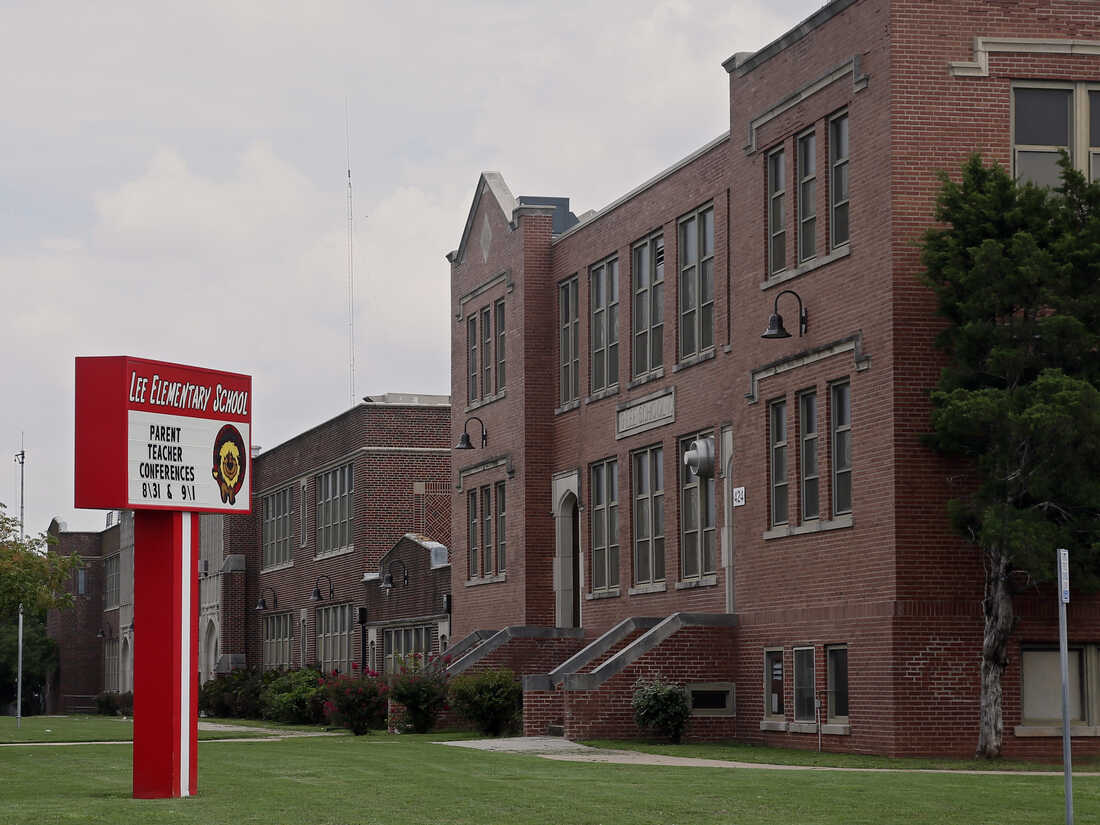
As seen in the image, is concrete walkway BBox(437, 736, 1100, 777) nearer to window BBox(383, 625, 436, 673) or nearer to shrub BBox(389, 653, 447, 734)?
shrub BBox(389, 653, 447, 734)

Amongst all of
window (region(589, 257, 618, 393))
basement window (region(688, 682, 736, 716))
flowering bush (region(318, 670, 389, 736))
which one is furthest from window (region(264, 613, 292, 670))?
basement window (region(688, 682, 736, 716))

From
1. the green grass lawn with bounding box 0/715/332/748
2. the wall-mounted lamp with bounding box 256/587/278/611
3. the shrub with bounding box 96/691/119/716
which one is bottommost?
the shrub with bounding box 96/691/119/716

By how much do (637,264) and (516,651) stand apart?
8029 millimetres

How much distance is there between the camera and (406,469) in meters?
53.5

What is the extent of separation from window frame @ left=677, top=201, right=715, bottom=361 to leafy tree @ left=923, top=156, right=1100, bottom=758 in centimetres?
844

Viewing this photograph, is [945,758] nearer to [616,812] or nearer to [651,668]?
[651,668]

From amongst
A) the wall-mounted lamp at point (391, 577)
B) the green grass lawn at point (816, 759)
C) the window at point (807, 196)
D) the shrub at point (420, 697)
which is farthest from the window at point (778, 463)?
the wall-mounted lamp at point (391, 577)

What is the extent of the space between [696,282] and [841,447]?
7.09m

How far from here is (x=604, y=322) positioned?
3781 centimetres

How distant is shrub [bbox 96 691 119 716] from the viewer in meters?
80.9

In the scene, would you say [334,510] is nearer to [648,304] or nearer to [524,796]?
[648,304]

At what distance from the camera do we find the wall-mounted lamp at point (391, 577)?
49125mm

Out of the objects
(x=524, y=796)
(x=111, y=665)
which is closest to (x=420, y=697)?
(x=524, y=796)

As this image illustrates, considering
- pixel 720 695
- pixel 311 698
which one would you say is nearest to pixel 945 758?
pixel 720 695
